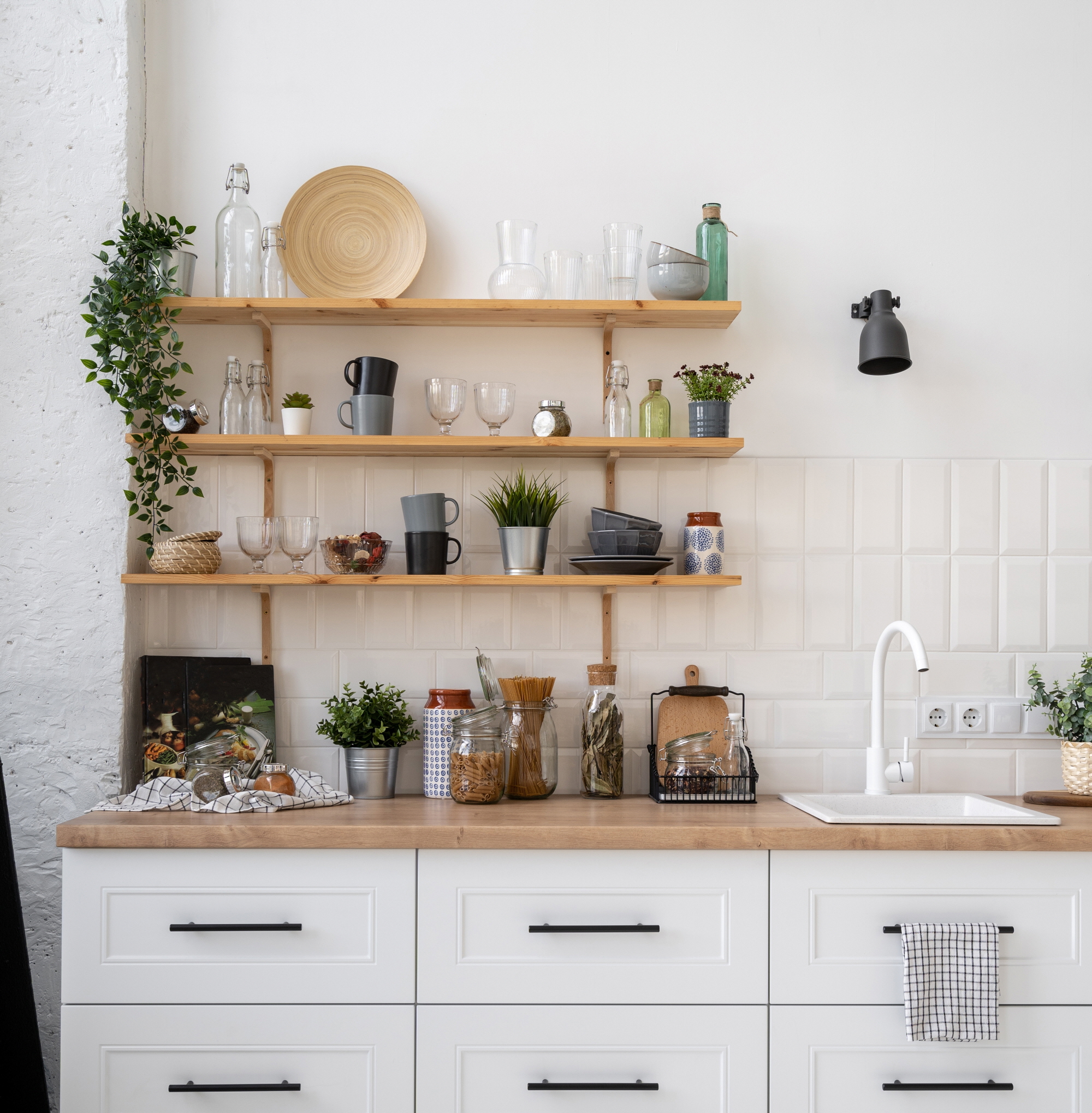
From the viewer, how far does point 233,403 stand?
7.32 feet

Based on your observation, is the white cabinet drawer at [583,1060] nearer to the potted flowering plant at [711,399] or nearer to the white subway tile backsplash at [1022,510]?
the potted flowering plant at [711,399]

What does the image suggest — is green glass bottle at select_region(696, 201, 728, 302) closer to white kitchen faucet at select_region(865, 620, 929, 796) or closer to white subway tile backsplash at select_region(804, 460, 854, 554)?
white subway tile backsplash at select_region(804, 460, 854, 554)

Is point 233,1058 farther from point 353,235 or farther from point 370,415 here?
point 353,235

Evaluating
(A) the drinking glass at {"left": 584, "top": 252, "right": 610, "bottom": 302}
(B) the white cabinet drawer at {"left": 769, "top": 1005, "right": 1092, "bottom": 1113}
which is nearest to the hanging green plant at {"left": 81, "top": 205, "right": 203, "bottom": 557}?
(A) the drinking glass at {"left": 584, "top": 252, "right": 610, "bottom": 302}

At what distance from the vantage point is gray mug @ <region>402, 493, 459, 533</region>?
7.02 ft

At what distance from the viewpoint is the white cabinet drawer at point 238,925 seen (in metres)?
1.75

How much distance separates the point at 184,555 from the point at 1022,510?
2000mm

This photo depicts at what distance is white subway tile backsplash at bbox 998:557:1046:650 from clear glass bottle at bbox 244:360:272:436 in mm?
1826

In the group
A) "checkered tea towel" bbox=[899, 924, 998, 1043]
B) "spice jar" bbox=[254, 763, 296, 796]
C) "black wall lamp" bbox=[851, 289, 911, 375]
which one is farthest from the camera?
"black wall lamp" bbox=[851, 289, 911, 375]

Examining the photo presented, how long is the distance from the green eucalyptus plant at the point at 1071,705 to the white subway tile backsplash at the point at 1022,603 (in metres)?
0.10

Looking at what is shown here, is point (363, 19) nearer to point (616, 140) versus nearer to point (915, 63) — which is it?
point (616, 140)

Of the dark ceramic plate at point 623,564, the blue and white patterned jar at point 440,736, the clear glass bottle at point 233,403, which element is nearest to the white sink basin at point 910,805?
the dark ceramic plate at point 623,564

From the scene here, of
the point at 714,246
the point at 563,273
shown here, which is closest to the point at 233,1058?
the point at 563,273

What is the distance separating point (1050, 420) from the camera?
236 centimetres
